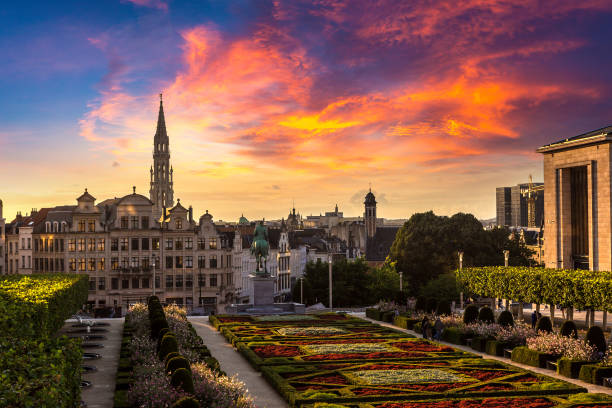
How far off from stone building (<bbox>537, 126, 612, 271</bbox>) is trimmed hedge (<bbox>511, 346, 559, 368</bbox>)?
34.8 m

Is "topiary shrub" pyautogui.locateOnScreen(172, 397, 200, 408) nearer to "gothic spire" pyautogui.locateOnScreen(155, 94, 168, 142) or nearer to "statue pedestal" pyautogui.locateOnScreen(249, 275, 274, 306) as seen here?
"statue pedestal" pyautogui.locateOnScreen(249, 275, 274, 306)

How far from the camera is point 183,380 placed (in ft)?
68.3

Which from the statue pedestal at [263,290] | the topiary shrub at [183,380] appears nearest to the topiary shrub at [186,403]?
the topiary shrub at [183,380]

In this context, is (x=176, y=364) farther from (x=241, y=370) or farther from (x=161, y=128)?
(x=161, y=128)

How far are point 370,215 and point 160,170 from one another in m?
55.3

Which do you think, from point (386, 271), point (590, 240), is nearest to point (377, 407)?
point (590, 240)

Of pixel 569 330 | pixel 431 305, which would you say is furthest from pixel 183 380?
pixel 431 305

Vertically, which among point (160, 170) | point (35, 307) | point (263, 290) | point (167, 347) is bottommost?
point (263, 290)

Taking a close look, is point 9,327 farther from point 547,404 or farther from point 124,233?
point 124,233

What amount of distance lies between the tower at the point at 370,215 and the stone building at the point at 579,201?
111m

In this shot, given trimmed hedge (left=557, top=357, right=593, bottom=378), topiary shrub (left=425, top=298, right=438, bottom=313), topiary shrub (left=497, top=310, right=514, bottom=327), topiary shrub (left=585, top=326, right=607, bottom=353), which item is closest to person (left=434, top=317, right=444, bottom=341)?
topiary shrub (left=497, top=310, right=514, bottom=327)

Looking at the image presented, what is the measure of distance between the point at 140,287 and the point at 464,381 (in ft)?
234

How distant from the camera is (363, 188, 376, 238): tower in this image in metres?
184

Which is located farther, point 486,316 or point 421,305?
point 421,305
